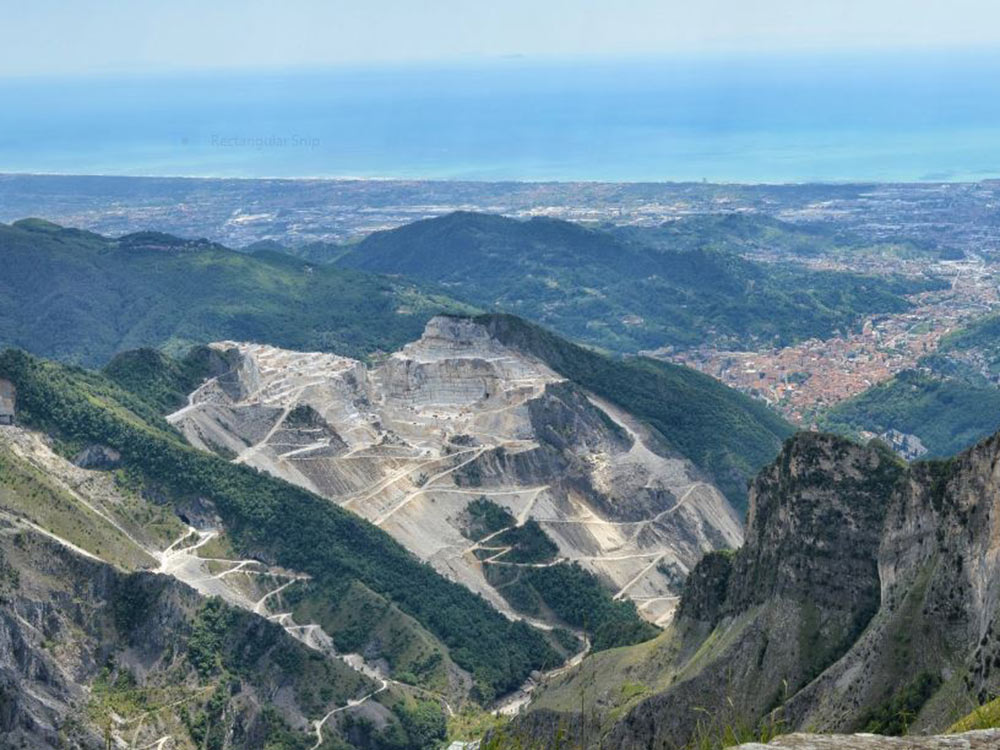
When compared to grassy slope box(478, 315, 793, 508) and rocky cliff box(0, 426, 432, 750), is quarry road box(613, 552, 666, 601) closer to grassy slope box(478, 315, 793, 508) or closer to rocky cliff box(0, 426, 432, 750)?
grassy slope box(478, 315, 793, 508)

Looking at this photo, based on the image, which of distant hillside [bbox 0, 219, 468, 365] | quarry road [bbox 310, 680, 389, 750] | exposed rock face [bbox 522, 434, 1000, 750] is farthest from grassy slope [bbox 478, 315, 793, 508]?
exposed rock face [bbox 522, 434, 1000, 750]

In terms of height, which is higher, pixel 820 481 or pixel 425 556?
pixel 820 481

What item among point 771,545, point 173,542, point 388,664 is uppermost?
point 771,545

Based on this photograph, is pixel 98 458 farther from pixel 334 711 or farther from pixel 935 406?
pixel 935 406

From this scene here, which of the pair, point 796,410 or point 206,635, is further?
point 796,410

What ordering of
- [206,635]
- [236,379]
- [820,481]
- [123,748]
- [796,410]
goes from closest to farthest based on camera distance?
[820,481]
[123,748]
[206,635]
[236,379]
[796,410]

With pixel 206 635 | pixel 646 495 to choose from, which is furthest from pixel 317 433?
pixel 206 635

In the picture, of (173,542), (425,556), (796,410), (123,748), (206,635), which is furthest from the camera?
(796,410)

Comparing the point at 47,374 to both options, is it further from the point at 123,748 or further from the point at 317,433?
the point at 123,748
